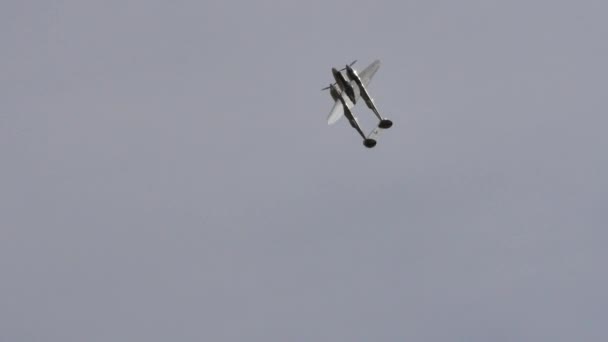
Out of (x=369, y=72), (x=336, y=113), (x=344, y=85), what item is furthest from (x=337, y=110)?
(x=369, y=72)

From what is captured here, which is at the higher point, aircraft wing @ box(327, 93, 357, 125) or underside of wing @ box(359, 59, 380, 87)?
underside of wing @ box(359, 59, 380, 87)

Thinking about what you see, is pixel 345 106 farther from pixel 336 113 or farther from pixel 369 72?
pixel 369 72

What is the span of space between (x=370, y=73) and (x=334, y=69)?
832 centimetres

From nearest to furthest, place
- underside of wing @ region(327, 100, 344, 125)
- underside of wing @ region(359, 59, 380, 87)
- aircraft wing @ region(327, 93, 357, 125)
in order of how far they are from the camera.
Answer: underside of wing @ region(327, 100, 344, 125)
aircraft wing @ region(327, 93, 357, 125)
underside of wing @ region(359, 59, 380, 87)

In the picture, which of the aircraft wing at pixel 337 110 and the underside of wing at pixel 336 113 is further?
the aircraft wing at pixel 337 110

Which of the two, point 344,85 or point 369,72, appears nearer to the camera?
point 344,85

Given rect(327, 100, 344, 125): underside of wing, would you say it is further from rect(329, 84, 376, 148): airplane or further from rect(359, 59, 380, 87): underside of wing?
rect(359, 59, 380, 87): underside of wing

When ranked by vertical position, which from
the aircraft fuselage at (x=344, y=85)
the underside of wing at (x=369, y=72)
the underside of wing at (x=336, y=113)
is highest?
the underside of wing at (x=369, y=72)

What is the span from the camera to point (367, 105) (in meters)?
175

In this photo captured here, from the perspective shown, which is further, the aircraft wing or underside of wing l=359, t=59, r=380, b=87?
underside of wing l=359, t=59, r=380, b=87

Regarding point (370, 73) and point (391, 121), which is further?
point (370, 73)

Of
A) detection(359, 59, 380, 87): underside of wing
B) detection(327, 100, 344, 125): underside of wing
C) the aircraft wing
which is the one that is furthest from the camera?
detection(359, 59, 380, 87): underside of wing

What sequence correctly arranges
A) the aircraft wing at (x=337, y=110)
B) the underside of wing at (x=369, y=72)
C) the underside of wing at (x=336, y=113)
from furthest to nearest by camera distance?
the underside of wing at (x=369, y=72) < the aircraft wing at (x=337, y=110) < the underside of wing at (x=336, y=113)

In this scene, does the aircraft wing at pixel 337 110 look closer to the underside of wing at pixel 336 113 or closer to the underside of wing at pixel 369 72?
the underside of wing at pixel 336 113
